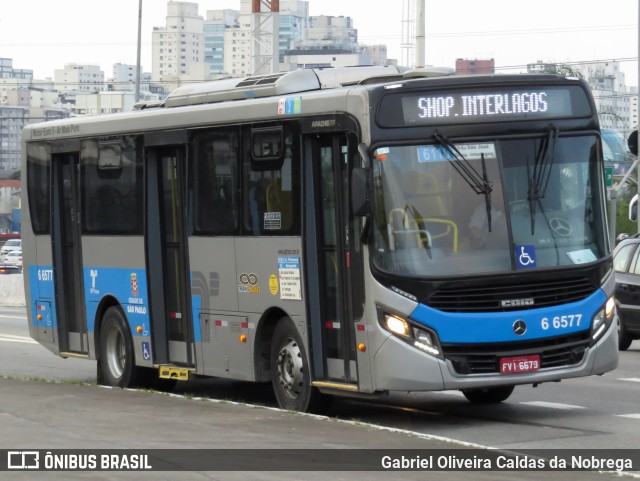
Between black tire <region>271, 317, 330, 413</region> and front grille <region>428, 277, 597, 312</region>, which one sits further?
black tire <region>271, 317, 330, 413</region>

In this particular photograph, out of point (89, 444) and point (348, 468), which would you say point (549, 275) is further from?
point (89, 444)

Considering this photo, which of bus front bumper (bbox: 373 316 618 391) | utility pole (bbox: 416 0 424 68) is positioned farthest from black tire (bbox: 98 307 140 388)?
utility pole (bbox: 416 0 424 68)

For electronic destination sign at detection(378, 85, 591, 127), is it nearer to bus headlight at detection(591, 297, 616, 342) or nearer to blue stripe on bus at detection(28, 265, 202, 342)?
bus headlight at detection(591, 297, 616, 342)

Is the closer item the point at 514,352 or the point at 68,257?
the point at 514,352

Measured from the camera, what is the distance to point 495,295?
1243 cm

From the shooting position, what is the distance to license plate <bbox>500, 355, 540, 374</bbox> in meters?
12.5

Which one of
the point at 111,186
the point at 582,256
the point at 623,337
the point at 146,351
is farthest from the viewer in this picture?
the point at 623,337

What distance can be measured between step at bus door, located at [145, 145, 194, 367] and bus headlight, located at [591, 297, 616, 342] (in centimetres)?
450

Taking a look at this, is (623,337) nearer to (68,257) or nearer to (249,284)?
(68,257)

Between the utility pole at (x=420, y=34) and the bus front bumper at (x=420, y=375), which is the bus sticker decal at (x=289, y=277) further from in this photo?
the utility pole at (x=420, y=34)

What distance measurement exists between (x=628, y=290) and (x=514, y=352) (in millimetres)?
10366

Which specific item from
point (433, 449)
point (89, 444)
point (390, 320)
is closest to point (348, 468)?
point (433, 449)

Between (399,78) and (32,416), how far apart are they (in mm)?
4447

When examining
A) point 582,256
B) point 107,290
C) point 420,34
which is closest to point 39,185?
point 107,290
